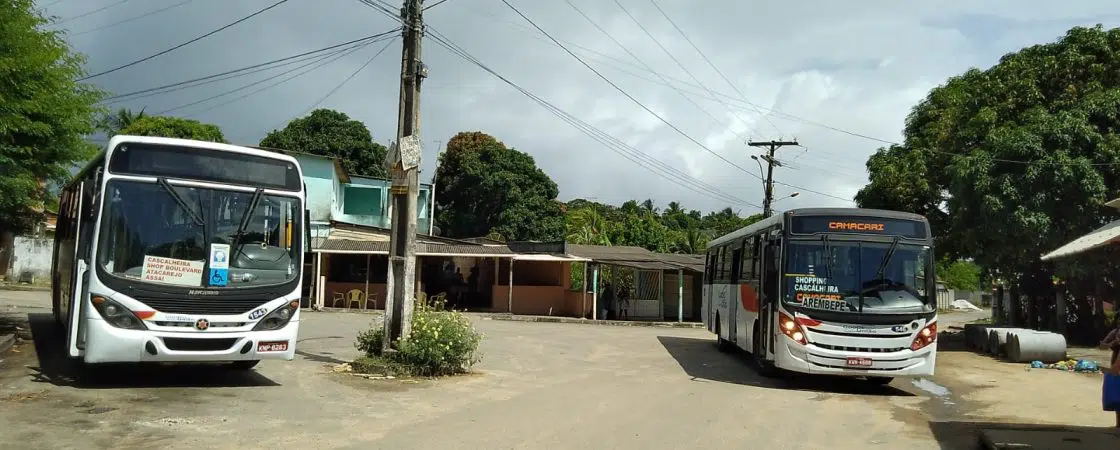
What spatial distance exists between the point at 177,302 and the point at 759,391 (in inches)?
326

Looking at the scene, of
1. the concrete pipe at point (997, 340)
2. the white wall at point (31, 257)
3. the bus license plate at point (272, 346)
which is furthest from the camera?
the white wall at point (31, 257)

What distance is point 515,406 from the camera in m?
11.3

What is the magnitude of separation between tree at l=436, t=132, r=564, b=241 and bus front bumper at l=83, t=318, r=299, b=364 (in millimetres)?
37601

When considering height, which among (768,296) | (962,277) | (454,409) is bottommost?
(454,409)

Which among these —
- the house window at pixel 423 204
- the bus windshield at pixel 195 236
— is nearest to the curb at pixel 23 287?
the house window at pixel 423 204

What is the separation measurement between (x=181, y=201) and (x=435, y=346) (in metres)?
4.43

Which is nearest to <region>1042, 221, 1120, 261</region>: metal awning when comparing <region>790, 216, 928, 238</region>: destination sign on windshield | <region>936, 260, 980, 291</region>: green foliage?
<region>790, 216, 928, 238</region>: destination sign on windshield

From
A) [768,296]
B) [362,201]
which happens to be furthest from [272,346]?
[362,201]

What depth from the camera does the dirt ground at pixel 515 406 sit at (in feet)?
28.6

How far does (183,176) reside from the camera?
11008 millimetres

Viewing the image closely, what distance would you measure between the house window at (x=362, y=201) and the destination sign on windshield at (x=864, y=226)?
32.2m

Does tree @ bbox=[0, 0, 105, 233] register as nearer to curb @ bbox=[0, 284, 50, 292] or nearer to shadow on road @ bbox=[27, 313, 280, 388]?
shadow on road @ bbox=[27, 313, 280, 388]

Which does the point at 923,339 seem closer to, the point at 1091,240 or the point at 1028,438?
the point at 1028,438

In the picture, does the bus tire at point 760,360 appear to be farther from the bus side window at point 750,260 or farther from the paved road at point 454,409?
the bus side window at point 750,260
